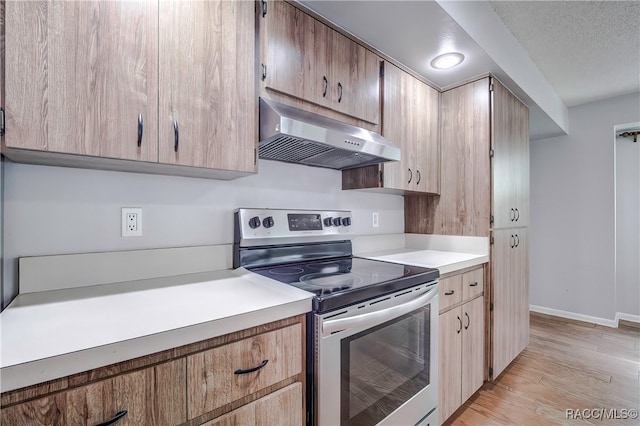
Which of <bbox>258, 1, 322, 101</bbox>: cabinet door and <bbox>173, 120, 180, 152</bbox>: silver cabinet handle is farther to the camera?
<bbox>258, 1, 322, 101</bbox>: cabinet door

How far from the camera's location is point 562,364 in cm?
247

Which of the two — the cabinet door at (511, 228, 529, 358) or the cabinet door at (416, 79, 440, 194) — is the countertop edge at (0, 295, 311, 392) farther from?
the cabinet door at (511, 228, 529, 358)

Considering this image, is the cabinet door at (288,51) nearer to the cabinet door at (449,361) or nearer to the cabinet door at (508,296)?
the cabinet door at (449,361)

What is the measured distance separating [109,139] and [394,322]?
1267 millimetres

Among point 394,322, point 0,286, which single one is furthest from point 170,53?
point 394,322

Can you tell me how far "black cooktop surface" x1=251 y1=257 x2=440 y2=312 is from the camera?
1.06 meters

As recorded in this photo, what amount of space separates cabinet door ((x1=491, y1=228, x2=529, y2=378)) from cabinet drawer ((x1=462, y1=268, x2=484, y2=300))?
0.13 meters

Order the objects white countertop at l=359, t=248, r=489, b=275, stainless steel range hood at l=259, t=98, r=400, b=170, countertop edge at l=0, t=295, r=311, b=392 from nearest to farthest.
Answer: countertop edge at l=0, t=295, r=311, b=392 < stainless steel range hood at l=259, t=98, r=400, b=170 < white countertop at l=359, t=248, r=489, b=275

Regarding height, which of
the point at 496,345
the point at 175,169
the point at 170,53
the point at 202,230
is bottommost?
the point at 496,345

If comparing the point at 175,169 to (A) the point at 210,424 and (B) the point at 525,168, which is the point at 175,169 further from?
(B) the point at 525,168

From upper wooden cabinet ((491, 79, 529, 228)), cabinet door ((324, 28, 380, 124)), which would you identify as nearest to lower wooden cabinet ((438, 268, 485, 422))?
upper wooden cabinet ((491, 79, 529, 228))

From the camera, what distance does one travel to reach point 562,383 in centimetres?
220

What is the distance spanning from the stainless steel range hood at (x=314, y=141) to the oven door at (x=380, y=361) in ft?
2.37

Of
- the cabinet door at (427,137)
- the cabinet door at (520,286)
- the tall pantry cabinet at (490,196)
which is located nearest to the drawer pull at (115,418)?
the cabinet door at (427,137)
